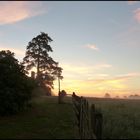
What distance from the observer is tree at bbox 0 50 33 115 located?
91.0 ft

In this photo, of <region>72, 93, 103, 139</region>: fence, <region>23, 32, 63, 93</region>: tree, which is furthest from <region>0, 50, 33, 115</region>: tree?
<region>23, 32, 63, 93</region>: tree

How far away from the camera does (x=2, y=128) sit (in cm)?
2145

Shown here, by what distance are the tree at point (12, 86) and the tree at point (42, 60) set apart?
32.5 m

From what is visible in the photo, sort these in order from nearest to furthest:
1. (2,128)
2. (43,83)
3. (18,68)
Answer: (2,128)
(18,68)
(43,83)

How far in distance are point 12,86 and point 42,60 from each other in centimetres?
3635

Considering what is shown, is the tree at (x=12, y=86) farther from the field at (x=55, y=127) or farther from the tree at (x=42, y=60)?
the tree at (x=42, y=60)

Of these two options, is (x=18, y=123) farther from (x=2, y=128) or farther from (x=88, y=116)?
(x=88, y=116)

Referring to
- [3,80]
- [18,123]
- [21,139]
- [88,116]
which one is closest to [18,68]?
[3,80]

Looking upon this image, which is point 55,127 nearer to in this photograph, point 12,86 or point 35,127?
point 35,127

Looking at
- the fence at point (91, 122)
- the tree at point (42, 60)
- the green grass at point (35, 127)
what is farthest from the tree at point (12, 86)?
the tree at point (42, 60)

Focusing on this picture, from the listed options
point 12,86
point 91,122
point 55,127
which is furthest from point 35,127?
point 91,122

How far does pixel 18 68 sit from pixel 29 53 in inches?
1350

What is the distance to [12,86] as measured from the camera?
29266 mm

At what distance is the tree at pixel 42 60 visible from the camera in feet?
212
